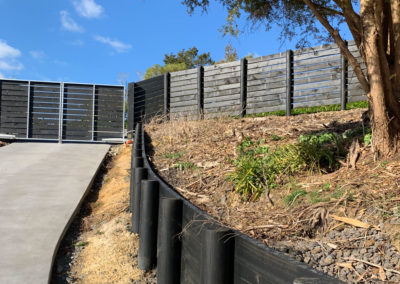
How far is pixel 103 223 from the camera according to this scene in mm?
5602

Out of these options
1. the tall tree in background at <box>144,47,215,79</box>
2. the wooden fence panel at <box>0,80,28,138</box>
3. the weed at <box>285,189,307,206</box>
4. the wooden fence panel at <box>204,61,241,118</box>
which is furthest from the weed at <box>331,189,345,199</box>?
the tall tree in background at <box>144,47,215,79</box>

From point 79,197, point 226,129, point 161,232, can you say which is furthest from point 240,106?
point 161,232

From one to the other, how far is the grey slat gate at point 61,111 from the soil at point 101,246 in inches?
451

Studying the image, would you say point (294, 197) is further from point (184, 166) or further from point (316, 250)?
point (184, 166)

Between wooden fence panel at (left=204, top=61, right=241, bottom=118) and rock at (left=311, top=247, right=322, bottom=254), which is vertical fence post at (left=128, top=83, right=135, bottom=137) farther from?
rock at (left=311, top=247, right=322, bottom=254)

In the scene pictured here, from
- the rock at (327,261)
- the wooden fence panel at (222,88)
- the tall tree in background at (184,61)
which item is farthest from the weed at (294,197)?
the tall tree in background at (184,61)

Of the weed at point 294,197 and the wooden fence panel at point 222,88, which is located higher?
the wooden fence panel at point 222,88

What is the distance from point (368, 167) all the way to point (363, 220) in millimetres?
1096

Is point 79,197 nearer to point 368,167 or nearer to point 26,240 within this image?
point 26,240

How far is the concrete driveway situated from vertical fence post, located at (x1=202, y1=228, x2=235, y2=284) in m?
2.36

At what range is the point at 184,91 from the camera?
49.3 ft

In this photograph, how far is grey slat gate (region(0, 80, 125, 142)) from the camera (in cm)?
1812

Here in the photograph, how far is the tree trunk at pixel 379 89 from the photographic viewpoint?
393cm

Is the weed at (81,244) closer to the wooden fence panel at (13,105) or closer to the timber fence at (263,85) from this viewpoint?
the timber fence at (263,85)
